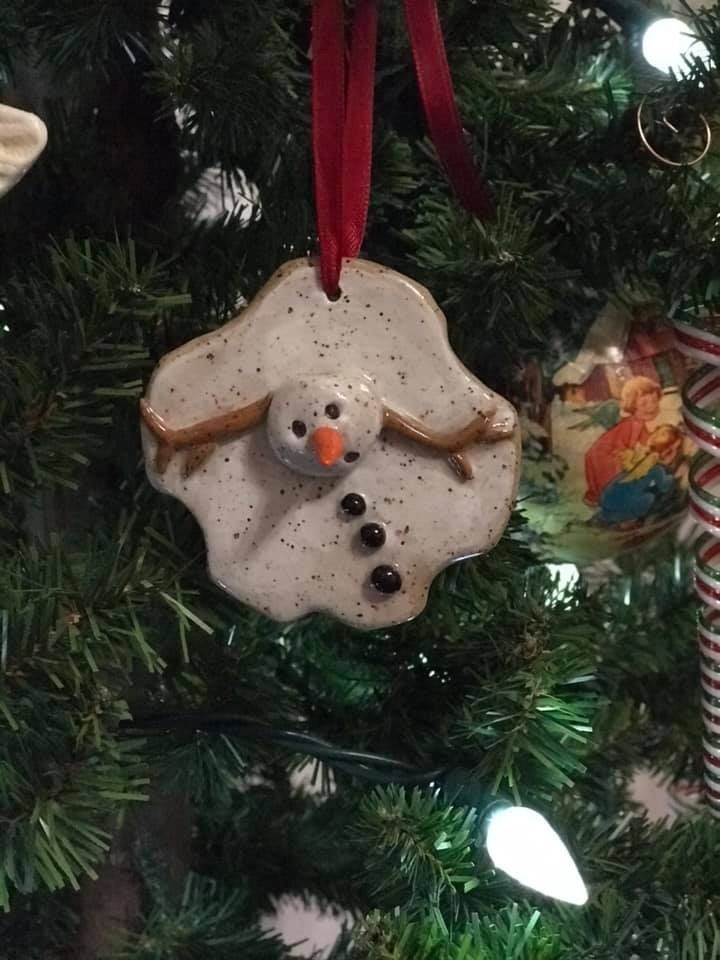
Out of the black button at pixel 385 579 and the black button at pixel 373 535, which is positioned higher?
the black button at pixel 373 535

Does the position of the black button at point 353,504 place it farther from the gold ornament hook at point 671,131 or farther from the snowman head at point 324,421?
the gold ornament hook at point 671,131

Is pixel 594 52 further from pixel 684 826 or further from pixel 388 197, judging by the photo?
pixel 684 826

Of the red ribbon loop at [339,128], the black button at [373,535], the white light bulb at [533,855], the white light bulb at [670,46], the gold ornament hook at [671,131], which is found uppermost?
the white light bulb at [670,46]

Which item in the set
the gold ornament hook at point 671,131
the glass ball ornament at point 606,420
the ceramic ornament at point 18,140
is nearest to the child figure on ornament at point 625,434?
the glass ball ornament at point 606,420

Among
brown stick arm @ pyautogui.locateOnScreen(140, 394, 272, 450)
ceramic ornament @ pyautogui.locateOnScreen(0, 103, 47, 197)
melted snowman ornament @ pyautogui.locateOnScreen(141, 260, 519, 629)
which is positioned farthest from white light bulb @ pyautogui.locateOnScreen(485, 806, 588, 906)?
ceramic ornament @ pyautogui.locateOnScreen(0, 103, 47, 197)

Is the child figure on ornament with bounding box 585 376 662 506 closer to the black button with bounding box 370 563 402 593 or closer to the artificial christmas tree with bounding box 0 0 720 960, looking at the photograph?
the artificial christmas tree with bounding box 0 0 720 960
